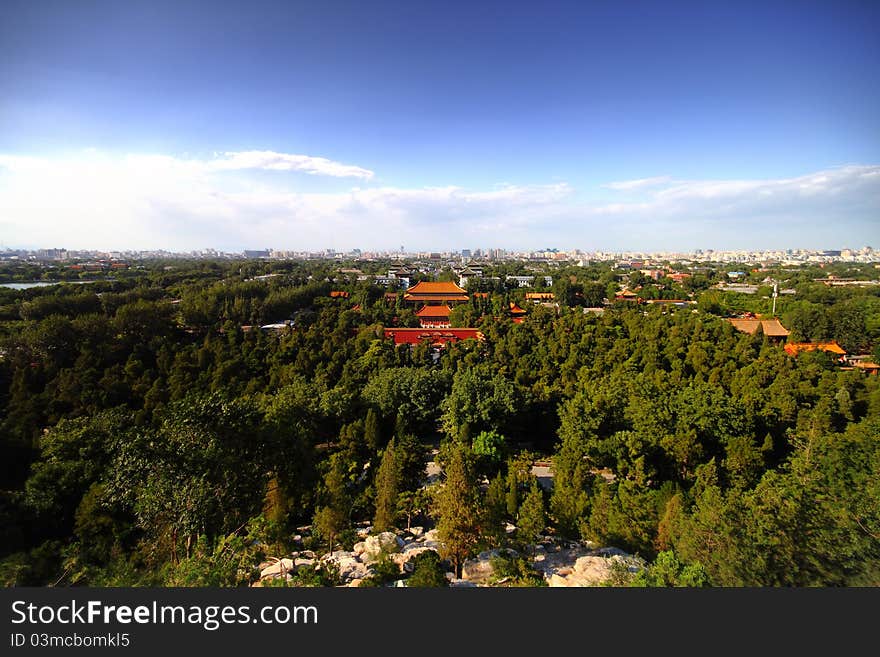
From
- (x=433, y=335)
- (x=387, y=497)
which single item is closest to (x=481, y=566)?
(x=387, y=497)

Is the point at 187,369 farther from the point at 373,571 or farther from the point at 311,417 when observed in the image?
the point at 373,571

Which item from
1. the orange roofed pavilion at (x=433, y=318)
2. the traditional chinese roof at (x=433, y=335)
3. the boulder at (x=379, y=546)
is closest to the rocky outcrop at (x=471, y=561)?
the boulder at (x=379, y=546)

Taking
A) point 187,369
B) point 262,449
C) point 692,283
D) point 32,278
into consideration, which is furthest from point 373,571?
point 692,283

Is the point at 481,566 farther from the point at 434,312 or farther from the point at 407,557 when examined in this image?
the point at 434,312

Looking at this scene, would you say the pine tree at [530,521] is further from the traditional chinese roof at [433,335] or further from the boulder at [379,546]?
the traditional chinese roof at [433,335]

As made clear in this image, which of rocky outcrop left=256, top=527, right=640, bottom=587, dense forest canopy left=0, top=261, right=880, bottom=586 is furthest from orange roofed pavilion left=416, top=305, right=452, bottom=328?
rocky outcrop left=256, top=527, right=640, bottom=587

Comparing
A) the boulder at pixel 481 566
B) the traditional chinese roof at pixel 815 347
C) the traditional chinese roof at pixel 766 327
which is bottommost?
the boulder at pixel 481 566
